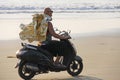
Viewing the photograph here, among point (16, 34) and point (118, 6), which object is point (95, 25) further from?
point (118, 6)

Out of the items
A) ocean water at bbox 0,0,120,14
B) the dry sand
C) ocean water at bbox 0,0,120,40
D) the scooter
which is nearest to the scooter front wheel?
the dry sand

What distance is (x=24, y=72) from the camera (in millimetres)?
9984

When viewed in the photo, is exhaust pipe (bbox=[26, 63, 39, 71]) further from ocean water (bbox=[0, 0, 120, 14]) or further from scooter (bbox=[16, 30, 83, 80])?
ocean water (bbox=[0, 0, 120, 14])

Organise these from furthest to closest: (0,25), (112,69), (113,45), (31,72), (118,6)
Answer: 1. (118,6)
2. (0,25)
3. (113,45)
4. (112,69)
5. (31,72)

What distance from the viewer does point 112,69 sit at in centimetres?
1105

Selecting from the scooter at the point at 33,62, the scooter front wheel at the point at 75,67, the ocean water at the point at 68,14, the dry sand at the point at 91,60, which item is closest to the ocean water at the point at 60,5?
the ocean water at the point at 68,14

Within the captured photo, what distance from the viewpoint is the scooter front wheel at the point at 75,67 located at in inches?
411

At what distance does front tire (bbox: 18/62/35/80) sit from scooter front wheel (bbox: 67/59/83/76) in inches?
34.2

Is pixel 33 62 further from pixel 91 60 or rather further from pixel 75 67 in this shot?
pixel 91 60

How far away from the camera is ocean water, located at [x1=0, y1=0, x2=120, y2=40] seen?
20.0 metres

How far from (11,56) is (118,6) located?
20.9 m

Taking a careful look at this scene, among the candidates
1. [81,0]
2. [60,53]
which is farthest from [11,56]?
[81,0]

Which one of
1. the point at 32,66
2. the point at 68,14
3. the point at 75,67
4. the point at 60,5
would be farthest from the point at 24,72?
the point at 60,5

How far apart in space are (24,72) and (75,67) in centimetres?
115
